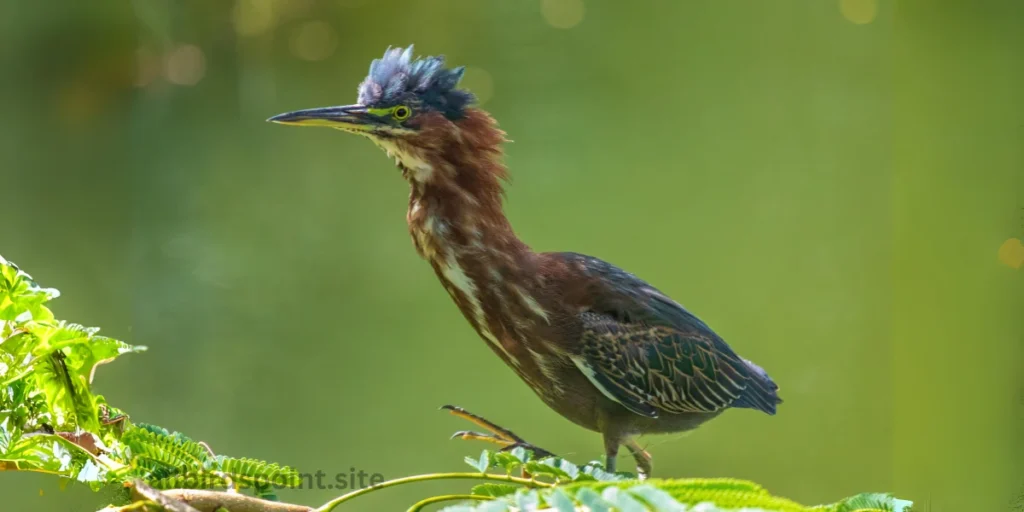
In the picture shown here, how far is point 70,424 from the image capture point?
502mm

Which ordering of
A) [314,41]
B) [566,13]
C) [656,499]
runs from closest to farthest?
1. [656,499]
2. [566,13]
3. [314,41]

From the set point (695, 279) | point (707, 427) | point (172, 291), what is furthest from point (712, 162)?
point (172, 291)

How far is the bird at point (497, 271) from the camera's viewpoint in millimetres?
827

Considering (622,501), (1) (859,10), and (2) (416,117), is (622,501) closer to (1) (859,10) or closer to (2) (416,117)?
(2) (416,117)

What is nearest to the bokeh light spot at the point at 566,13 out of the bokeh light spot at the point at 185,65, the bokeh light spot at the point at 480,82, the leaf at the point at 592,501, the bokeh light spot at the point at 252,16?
the bokeh light spot at the point at 480,82

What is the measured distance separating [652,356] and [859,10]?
1.41 metres

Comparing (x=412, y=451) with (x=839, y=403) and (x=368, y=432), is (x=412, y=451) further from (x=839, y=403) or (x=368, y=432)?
(x=839, y=403)

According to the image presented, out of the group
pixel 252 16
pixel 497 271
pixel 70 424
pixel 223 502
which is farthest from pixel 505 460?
pixel 252 16

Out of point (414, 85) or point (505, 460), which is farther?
point (414, 85)

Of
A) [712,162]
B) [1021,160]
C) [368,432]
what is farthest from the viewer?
[368,432]

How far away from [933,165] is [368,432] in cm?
153

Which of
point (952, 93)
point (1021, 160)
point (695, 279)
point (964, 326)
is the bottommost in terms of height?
point (964, 326)

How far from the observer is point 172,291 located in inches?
93.1

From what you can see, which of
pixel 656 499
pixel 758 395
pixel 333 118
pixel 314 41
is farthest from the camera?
pixel 314 41
